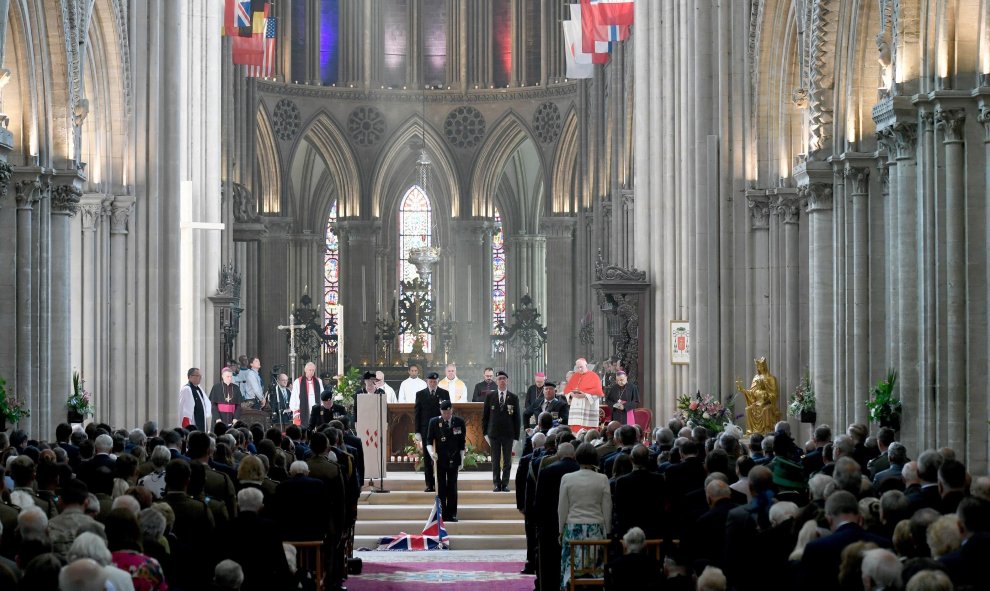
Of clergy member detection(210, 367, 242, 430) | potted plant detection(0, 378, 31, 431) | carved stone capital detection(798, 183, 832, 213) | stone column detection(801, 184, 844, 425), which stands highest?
carved stone capital detection(798, 183, 832, 213)

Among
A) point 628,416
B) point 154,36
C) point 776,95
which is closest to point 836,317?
point 776,95

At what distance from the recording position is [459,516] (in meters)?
21.0

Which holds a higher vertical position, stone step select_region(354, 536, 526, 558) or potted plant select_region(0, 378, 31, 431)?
potted plant select_region(0, 378, 31, 431)

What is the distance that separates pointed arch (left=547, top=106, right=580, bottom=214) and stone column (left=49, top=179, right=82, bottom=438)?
2746cm

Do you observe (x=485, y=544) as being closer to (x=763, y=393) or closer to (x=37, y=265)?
(x=763, y=393)

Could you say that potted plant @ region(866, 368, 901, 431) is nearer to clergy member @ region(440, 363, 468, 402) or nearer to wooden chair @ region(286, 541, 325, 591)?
wooden chair @ region(286, 541, 325, 591)

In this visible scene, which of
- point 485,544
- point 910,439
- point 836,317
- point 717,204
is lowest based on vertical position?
point 485,544

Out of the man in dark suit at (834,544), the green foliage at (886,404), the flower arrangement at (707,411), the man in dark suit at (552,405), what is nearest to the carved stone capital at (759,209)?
the flower arrangement at (707,411)

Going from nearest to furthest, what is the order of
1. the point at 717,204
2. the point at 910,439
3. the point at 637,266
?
1. the point at 910,439
2. the point at 717,204
3. the point at 637,266

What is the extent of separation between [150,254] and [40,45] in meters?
5.80

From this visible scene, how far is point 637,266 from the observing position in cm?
3170

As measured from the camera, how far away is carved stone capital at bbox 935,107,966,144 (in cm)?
1502

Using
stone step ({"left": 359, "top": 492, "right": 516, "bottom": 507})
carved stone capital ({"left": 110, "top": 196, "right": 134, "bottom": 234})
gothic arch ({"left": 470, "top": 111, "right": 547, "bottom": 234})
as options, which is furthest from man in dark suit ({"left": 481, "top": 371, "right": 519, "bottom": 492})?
gothic arch ({"left": 470, "top": 111, "right": 547, "bottom": 234})

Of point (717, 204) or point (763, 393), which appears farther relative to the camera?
point (717, 204)
